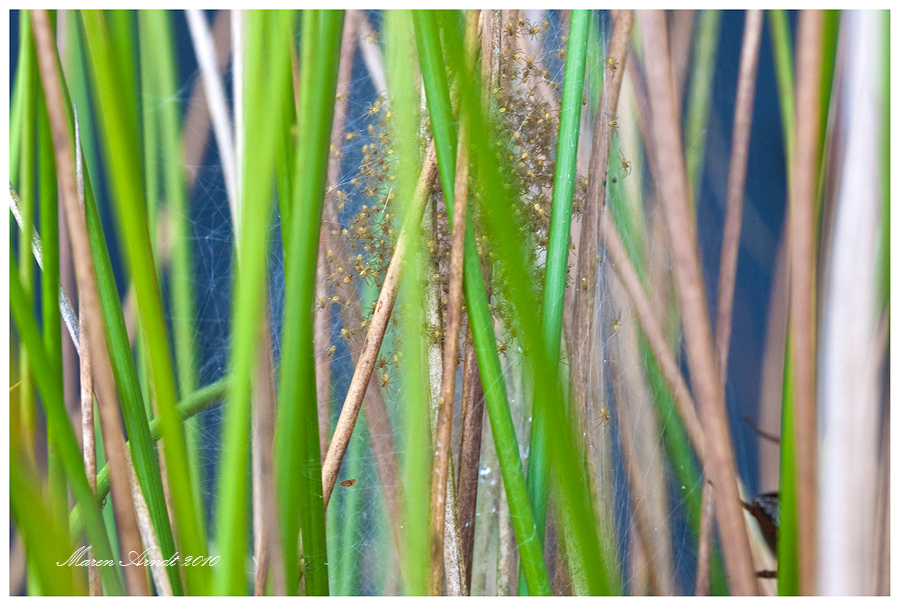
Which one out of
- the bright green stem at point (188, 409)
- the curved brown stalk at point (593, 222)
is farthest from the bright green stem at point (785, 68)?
the bright green stem at point (188, 409)

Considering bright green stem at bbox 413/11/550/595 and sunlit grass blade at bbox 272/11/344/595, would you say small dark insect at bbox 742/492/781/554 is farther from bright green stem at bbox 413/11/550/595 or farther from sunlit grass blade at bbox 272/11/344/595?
sunlit grass blade at bbox 272/11/344/595

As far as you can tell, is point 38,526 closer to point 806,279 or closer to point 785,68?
point 806,279

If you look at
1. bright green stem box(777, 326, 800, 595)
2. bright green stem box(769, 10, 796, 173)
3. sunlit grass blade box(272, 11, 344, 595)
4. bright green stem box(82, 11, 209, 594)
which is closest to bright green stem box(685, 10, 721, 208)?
bright green stem box(769, 10, 796, 173)

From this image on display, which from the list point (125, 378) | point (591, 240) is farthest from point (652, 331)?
point (125, 378)

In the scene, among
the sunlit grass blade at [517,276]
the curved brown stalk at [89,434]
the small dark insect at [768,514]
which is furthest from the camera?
the small dark insect at [768,514]

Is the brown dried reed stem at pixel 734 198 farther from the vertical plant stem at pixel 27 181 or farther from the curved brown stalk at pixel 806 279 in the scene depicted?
the vertical plant stem at pixel 27 181
